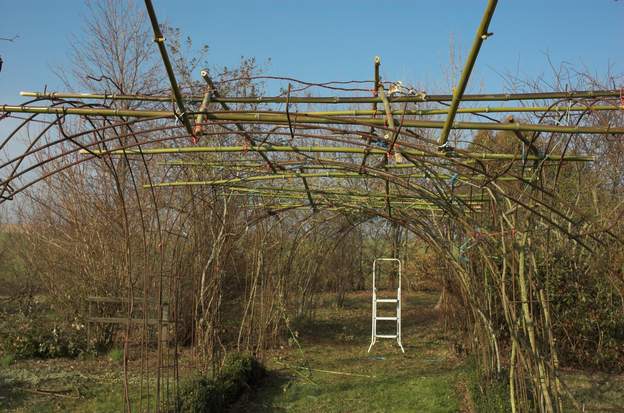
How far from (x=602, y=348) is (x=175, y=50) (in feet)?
31.6

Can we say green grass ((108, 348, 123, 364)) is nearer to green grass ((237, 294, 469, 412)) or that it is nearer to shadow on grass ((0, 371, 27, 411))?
shadow on grass ((0, 371, 27, 411))

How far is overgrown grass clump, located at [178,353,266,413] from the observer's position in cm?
A: 529

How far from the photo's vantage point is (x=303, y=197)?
7.84 meters

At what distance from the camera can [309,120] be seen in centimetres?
330

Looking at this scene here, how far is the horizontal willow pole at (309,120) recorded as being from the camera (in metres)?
3.06

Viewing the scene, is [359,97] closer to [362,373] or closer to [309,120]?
[309,120]

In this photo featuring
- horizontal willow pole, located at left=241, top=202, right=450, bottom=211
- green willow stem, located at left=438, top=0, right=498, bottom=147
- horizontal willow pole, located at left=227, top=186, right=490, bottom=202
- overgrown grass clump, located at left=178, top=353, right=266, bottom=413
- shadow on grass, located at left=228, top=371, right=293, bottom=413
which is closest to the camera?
green willow stem, located at left=438, top=0, right=498, bottom=147

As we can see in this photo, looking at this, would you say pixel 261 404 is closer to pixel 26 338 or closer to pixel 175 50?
pixel 26 338

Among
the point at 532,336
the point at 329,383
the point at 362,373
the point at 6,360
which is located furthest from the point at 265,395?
the point at 532,336

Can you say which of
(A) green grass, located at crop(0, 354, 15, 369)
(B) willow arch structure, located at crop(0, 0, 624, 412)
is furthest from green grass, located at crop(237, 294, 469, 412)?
(A) green grass, located at crop(0, 354, 15, 369)

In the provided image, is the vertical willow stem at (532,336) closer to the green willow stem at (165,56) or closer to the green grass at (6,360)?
the green willow stem at (165,56)

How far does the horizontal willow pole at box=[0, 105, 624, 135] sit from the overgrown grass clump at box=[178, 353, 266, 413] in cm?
281

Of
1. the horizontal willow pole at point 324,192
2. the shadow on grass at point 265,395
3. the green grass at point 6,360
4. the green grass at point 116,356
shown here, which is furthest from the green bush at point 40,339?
the horizontal willow pole at point 324,192

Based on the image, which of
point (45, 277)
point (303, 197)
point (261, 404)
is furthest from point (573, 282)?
point (45, 277)
